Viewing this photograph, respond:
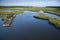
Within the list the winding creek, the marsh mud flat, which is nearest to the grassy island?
the winding creek

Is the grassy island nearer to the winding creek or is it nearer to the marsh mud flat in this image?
the winding creek

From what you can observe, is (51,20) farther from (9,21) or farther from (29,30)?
(9,21)

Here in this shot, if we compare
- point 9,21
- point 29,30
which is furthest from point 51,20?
point 9,21

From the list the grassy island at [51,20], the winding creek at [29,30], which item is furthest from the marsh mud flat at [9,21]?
the grassy island at [51,20]

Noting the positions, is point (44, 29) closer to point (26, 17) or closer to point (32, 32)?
point (32, 32)

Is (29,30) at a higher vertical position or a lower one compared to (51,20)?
lower

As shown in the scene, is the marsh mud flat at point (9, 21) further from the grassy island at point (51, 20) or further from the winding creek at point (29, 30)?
the grassy island at point (51, 20)

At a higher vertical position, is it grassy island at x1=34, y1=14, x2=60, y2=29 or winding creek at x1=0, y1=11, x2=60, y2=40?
grassy island at x1=34, y1=14, x2=60, y2=29

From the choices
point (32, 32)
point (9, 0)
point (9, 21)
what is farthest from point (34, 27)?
point (9, 0)
